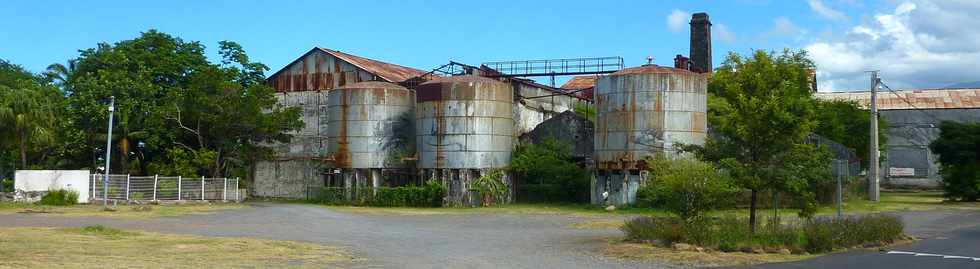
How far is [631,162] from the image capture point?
4225cm

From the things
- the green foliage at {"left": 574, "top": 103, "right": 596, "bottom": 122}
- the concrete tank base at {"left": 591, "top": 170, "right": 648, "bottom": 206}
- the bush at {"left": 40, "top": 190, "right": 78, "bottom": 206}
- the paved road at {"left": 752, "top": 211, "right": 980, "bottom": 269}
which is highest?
the green foliage at {"left": 574, "top": 103, "right": 596, "bottom": 122}

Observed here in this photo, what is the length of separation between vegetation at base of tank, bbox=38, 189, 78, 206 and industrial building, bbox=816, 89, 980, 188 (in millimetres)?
57769

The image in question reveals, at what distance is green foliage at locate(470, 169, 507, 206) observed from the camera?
150 feet

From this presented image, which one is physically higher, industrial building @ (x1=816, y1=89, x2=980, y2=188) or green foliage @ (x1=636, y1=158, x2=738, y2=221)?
industrial building @ (x1=816, y1=89, x2=980, y2=188)

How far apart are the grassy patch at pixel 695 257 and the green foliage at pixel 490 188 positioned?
24287 mm

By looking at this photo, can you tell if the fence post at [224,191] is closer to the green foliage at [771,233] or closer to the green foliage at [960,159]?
the green foliage at [771,233]

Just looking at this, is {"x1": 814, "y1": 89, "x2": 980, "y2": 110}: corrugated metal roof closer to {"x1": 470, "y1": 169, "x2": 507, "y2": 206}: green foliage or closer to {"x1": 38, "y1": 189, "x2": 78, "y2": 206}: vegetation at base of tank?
{"x1": 470, "y1": 169, "x2": 507, "y2": 206}: green foliage

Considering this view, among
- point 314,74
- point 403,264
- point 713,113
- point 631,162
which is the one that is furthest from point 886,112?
point 403,264

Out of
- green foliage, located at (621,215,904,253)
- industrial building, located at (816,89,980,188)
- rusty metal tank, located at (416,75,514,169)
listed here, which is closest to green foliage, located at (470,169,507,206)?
rusty metal tank, located at (416,75,514,169)

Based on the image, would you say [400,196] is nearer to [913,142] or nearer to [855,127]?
[855,127]

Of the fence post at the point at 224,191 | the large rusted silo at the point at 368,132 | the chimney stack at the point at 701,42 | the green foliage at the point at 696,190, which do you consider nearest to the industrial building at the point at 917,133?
the chimney stack at the point at 701,42

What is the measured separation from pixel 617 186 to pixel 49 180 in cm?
2777

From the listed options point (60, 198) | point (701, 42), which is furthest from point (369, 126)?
point (701, 42)

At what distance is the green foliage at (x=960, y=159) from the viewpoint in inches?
1788
